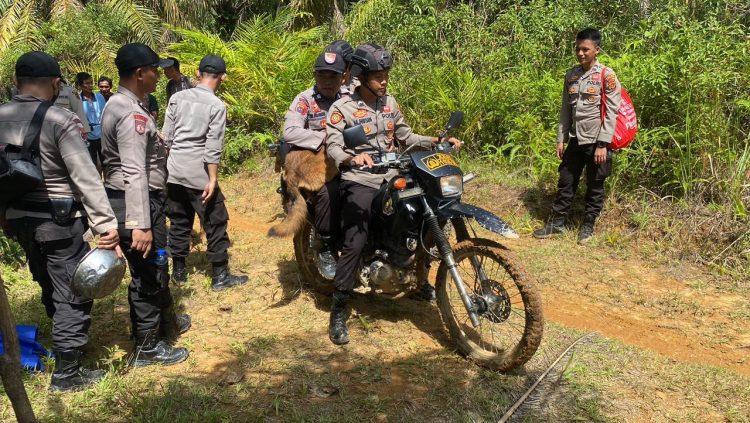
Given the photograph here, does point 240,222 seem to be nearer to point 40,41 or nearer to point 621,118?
point 621,118

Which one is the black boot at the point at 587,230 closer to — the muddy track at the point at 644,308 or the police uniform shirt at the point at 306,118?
the muddy track at the point at 644,308

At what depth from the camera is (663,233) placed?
18.1ft

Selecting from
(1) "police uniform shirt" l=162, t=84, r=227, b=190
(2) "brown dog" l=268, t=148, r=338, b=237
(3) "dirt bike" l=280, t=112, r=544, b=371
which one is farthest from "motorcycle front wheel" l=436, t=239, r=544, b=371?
(1) "police uniform shirt" l=162, t=84, r=227, b=190

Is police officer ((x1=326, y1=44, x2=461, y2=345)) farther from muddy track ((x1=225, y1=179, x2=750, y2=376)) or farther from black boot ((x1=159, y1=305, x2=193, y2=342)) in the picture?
muddy track ((x1=225, y1=179, x2=750, y2=376))

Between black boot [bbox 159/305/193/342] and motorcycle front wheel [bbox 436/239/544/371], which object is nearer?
motorcycle front wheel [bbox 436/239/544/371]

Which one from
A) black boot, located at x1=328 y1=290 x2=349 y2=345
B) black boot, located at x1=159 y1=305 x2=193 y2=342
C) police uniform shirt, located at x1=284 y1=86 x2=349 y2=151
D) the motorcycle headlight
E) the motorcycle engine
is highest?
police uniform shirt, located at x1=284 y1=86 x2=349 y2=151

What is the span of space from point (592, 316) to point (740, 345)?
1.01 meters

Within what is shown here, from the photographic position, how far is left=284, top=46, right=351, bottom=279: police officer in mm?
4027

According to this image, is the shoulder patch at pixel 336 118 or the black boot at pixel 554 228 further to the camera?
the black boot at pixel 554 228

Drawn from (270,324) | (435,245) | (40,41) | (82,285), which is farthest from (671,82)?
(40,41)

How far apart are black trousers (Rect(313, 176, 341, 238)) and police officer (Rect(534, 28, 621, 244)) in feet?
9.23

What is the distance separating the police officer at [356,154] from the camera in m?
3.69

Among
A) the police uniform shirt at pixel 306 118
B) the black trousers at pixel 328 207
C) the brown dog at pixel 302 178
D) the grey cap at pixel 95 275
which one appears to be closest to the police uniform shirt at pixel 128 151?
the grey cap at pixel 95 275

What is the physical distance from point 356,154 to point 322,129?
0.64 metres
